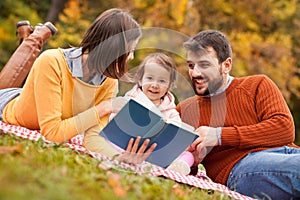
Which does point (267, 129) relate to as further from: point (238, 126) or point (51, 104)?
point (51, 104)

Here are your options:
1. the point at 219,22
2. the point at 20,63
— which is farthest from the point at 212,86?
the point at 219,22

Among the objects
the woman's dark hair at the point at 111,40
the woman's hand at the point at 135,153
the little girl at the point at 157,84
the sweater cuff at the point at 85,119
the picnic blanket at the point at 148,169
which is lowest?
the picnic blanket at the point at 148,169

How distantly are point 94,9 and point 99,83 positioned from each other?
803cm

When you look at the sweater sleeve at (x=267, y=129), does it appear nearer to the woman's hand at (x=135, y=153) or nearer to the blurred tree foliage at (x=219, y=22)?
the woman's hand at (x=135, y=153)

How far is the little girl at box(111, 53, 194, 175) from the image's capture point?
3.64m

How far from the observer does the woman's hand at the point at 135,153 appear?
3.15 metres

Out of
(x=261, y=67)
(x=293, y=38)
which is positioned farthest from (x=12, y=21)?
Result: (x=293, y=38)

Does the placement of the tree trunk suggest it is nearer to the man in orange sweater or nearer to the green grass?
the man in orange sweater

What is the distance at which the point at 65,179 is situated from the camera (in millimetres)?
2086

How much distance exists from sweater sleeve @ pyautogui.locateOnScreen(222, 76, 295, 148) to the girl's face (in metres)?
0.51

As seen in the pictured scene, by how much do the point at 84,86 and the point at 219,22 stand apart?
8.19m

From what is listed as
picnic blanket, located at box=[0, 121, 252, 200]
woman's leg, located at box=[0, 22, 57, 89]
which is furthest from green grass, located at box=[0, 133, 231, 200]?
woman's leg, located at box=[0, 22, 57, 89]

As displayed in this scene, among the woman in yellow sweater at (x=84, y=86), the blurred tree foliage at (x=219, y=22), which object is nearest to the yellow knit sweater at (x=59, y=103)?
the woman in yellow sweater at (x=84, y=86)

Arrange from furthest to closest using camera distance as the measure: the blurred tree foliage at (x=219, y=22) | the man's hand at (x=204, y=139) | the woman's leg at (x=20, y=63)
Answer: the blurred tree foliage at (x=219, y=22)
the woman's leg at (x=20, y=63)
the man's hand at (x=204, y=139)
